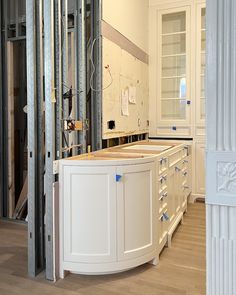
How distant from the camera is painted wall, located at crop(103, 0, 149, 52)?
3.45 m

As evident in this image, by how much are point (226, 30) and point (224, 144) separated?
38 centimetres

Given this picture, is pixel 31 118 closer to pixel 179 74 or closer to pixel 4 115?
pixel 4 115

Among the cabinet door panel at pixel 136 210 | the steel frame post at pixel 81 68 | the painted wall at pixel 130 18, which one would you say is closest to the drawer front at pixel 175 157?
the cabinet door panel at pixel 136 210

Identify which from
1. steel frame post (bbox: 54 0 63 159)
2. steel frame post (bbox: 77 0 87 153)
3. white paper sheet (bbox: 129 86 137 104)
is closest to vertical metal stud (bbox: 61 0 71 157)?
steel frame post (bbox: 54 0 63 159)

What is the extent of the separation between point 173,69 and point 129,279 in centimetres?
348

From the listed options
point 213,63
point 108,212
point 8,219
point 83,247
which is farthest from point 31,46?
point 8,219

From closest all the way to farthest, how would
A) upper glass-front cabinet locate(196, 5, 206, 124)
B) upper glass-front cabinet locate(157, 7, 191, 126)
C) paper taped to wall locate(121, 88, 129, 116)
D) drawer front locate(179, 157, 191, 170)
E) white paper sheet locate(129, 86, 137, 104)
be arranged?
paper taped to wall locate(121, 88, 129, 116) < drawer front locate(179, 157, 191, 170) < white paper sheet locate(129, 86, 137, 104) < upper glass-front cabinet locate(196, 5, 206, 124) < upper glass-front cabinet locate(157, 7, 191, 126)

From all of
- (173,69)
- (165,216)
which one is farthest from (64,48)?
(173,69)

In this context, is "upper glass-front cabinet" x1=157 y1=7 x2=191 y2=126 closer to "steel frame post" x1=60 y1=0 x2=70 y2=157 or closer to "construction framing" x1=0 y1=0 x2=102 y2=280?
"construction framing" x1=0 y1=0 x2=102 y2=280

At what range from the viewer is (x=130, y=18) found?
13.4ft

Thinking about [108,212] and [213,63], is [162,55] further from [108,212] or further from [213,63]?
[213,63]

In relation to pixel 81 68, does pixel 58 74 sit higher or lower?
lower

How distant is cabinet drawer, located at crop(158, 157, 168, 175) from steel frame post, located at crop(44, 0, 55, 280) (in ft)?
3.11

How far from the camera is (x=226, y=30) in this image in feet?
3.43
